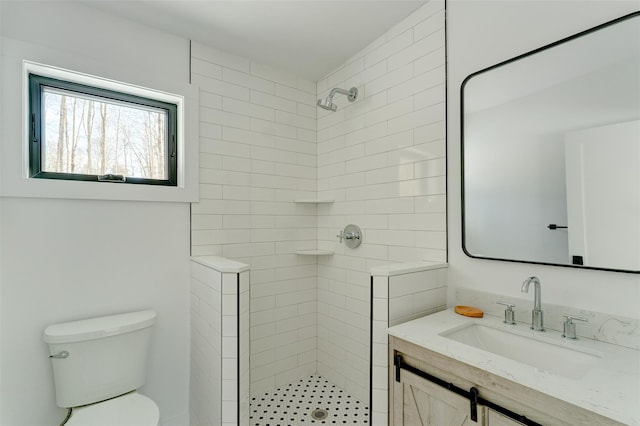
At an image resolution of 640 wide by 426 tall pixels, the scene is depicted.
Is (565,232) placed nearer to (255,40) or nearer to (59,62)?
(255,40)

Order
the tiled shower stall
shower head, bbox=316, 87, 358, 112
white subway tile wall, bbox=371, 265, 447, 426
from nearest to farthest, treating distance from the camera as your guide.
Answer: white subway tile wall, bbox=371, 265, 447, 426 < the tiled shower stall < shower head, bbox=316, 87, 358, 112

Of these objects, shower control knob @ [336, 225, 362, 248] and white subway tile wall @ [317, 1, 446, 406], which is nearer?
white subway tile wall @ [317, 1, 446, 406]

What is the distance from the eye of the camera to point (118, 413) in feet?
5.02

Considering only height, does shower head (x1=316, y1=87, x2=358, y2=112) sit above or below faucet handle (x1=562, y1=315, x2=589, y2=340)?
above

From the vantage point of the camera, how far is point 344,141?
95.3 inches

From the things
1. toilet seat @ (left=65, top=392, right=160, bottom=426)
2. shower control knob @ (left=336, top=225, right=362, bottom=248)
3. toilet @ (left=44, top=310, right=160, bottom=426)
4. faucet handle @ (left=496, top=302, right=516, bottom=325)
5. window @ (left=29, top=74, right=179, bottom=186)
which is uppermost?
window @ (left=29, top=74, right=179, bottom=186)

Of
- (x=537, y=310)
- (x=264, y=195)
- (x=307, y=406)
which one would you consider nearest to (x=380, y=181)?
(x=264, y=195)

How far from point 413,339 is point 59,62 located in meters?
2.26

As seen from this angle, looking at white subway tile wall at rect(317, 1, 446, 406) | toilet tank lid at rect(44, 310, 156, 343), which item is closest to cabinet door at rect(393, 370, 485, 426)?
white subway tile wall at rect(317, 1, 446, 406)

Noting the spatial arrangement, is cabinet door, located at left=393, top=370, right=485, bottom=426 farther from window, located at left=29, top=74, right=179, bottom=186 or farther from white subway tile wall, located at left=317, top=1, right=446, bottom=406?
window, located at left=29, top=74, right=179, bottom=186

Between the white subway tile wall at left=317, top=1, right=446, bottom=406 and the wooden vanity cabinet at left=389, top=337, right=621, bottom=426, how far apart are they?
0.12m

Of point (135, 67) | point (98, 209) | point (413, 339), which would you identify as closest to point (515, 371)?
point (413, 339)

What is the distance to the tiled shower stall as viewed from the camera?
1868 millimetres

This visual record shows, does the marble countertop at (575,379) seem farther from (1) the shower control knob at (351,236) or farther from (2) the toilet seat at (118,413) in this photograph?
(2) the toilet seat at (118,413)
